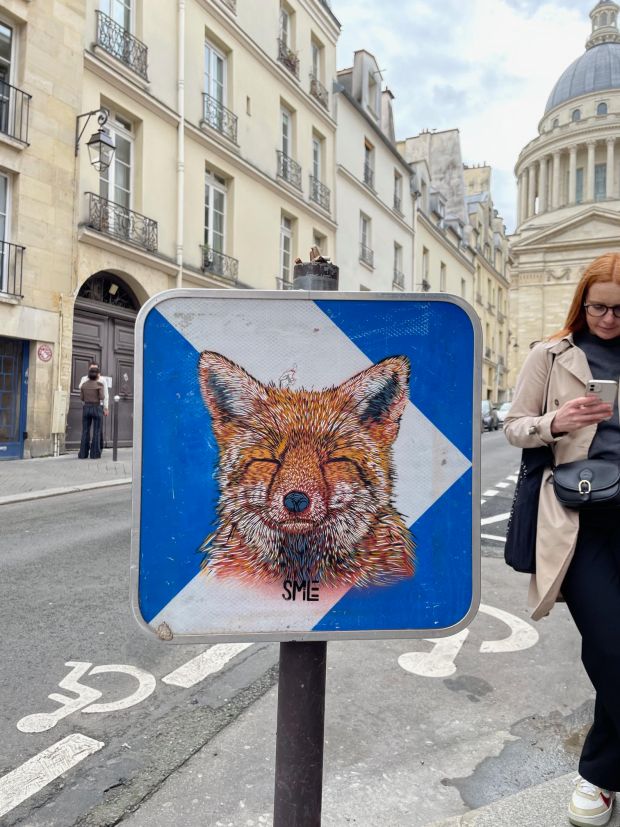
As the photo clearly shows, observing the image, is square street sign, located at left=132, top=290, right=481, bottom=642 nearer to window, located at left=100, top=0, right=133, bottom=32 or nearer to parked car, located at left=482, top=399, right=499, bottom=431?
window, located at left=100, top=0, right=133, bottom=32

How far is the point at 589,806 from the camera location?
2.02 meters

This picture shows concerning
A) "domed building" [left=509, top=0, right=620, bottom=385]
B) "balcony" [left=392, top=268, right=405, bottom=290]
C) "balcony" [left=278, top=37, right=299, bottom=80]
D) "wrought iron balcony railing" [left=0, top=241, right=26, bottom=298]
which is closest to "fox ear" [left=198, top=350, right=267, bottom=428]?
"wrought iron balcony railing" [left=0, top=241, right=26, bottom=298]

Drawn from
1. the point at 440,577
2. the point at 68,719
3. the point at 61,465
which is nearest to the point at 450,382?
the point at 440,577

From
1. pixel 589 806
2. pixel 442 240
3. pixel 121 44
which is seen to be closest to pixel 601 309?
pixel 589 806

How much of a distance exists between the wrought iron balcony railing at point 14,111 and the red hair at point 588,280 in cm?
1246

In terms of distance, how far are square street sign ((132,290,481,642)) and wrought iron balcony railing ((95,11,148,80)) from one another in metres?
14.8

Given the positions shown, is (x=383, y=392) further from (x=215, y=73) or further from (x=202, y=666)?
(x=215, y=73)

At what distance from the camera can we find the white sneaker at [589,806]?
6.57 ft

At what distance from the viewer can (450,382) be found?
146 centimetres

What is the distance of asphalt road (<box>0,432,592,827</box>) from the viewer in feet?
7.07

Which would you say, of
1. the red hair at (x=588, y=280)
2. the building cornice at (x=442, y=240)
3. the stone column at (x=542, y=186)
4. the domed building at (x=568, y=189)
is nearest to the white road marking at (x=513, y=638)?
the red hair at (x=588, y=280)

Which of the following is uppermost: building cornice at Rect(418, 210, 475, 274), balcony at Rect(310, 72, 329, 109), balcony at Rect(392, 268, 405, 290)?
balcony at Rect(310, 72, 329, 109)

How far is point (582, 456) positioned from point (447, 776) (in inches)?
48.8

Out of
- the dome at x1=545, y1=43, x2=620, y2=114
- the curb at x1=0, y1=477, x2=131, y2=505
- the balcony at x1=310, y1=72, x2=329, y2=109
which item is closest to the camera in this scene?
the curb at x1=0, y1=477, x2=131, y2=505
